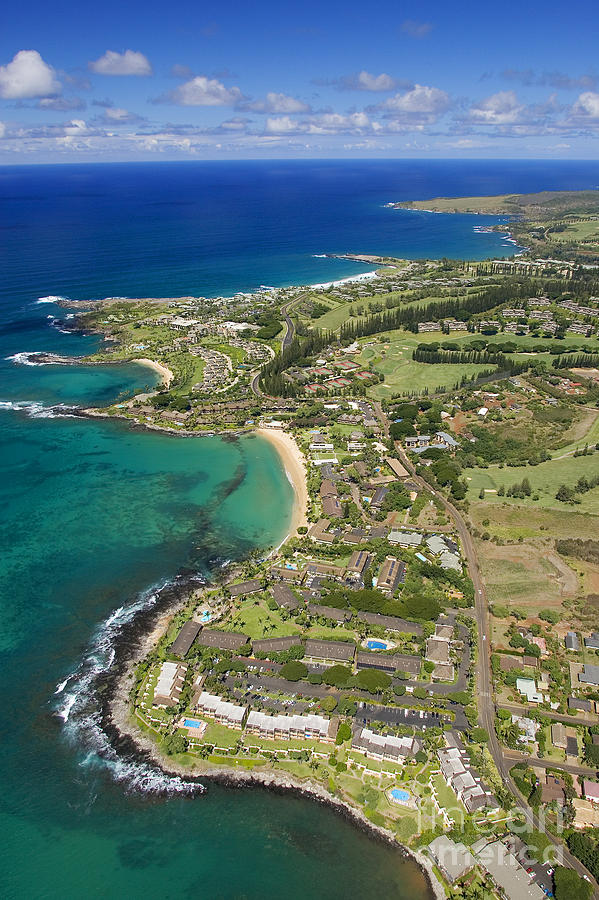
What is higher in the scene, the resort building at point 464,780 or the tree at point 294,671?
the tree at point 294,671

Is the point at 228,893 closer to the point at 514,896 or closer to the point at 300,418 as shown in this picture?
the point at 514,896

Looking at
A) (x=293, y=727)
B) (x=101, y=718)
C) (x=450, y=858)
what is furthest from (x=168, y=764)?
(x=450, y=858)

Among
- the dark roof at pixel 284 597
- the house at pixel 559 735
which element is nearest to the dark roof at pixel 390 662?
the dark roof at pixel 284 597

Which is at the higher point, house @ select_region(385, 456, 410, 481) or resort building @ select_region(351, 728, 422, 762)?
house @ select_region(385, 456, 410, 481)

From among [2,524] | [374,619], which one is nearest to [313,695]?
[374,619]

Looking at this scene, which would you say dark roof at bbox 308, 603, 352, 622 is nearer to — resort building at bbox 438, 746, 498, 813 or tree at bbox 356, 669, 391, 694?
tree at bbox 356, 669, 391, 694

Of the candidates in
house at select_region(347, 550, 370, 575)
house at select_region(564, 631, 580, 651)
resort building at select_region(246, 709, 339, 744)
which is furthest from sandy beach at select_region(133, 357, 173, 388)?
house at select_region(564, 631, 580, 651)

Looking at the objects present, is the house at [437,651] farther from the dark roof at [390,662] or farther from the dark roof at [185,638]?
the dark roof at [185,638]
